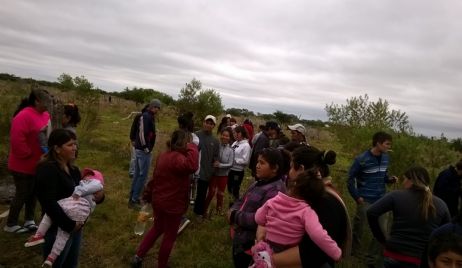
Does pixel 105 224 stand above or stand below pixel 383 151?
below

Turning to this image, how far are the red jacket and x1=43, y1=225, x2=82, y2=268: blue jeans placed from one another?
1096mm

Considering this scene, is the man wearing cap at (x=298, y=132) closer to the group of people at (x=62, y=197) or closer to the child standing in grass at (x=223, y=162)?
the child standing in grass at (x=223, y=162)

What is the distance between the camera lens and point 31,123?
475 cm

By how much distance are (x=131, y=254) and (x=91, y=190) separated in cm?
224

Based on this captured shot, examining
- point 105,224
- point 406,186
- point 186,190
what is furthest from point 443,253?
point 105,224

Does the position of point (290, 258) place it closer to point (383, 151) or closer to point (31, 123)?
point (383, 151)

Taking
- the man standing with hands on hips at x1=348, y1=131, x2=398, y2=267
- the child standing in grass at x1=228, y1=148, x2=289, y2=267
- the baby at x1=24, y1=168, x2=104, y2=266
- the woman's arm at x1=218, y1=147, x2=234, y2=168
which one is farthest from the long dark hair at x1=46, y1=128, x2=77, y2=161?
the man standing with hands on hips at x1=348, y1=131, x2=398, y2=267

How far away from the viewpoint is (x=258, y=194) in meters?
3.06

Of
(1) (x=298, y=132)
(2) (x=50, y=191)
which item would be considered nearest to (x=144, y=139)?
(1) (x=298, y=132)

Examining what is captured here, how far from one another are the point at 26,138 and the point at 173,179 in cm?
207

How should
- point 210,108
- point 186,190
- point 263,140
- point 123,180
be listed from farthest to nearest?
point 210,108 → point 123,180 → point 263,140 → point 186,190

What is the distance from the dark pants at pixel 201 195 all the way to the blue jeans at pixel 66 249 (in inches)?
124

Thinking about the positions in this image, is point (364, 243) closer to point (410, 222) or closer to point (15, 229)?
point (410, 222)

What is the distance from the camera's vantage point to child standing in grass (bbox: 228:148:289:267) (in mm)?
3039
